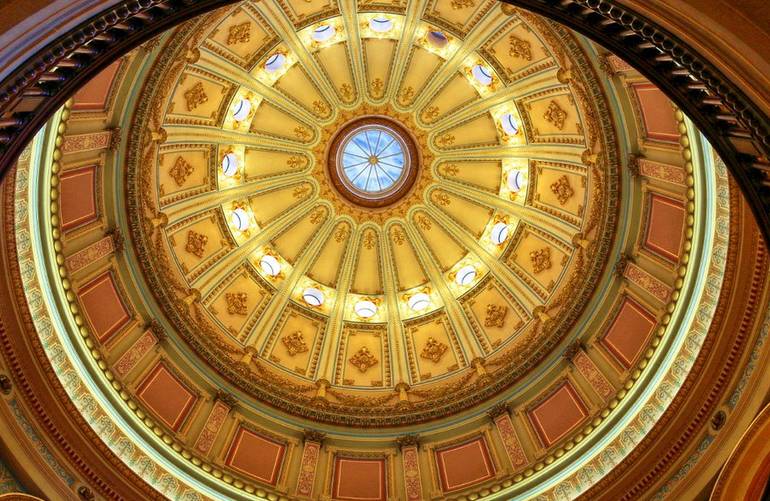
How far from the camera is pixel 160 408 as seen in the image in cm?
1986

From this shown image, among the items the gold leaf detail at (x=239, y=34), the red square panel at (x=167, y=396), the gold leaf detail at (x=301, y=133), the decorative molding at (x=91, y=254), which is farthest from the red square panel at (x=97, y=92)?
the gold leaf detail at (x=301, y=133)

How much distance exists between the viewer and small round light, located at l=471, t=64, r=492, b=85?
83.2 ft

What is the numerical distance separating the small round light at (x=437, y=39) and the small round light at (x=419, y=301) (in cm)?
1057

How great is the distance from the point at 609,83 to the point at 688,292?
6.94 meters

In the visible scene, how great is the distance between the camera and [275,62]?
25.5m

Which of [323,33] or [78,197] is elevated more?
[323,33]

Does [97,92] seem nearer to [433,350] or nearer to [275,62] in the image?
[275,62]

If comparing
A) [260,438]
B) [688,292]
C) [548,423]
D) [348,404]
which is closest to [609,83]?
[688,292]

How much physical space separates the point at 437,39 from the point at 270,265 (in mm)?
11870

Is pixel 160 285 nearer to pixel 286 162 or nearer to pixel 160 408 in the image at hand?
pixel 160 408

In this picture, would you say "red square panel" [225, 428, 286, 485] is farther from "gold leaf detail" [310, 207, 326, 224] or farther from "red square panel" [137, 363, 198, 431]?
"gold leaf detail" [310, 207, 326, 224]

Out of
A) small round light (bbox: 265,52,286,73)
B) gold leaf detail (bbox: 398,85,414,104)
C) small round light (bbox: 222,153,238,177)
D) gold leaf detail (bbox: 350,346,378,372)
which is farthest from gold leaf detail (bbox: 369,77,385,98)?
gold leaf detail (bbox: 350,346,378,372)

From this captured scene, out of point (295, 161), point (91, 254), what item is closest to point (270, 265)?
point (295, 161)

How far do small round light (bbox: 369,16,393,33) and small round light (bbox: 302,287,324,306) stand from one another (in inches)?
446
